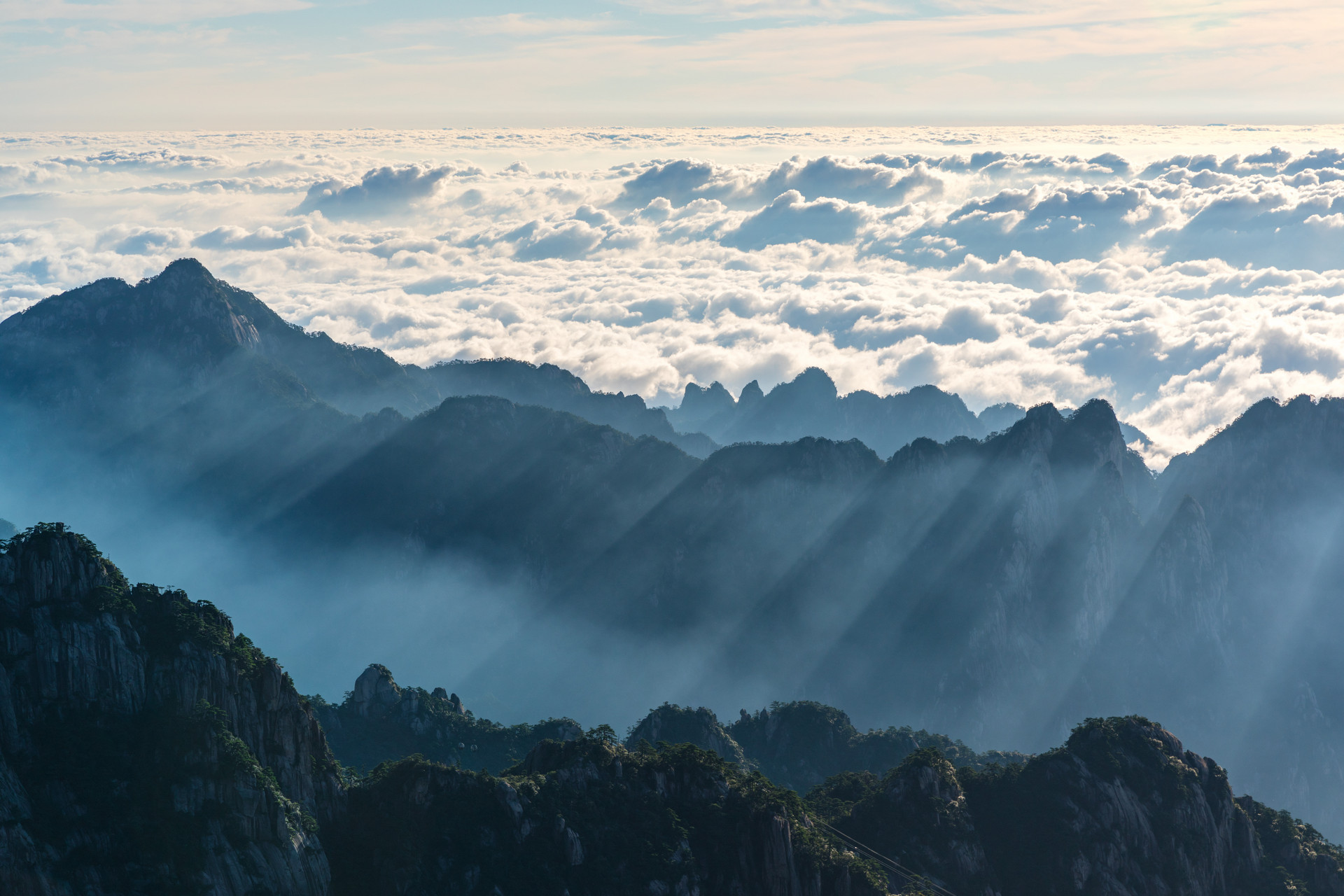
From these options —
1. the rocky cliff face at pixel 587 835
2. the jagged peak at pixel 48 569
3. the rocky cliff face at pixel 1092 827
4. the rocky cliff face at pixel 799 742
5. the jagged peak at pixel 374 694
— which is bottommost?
the rocky cliff face at pixel 799 742

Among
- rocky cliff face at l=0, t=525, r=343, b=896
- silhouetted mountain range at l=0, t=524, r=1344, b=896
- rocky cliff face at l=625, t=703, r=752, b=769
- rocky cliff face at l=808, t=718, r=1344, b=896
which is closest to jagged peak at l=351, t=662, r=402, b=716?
rocky cliff face at l=625, t=703, r=752, b=769

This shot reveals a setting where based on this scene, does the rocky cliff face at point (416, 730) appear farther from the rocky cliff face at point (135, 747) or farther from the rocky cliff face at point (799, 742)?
the rocky cliff face at point (135, 747)

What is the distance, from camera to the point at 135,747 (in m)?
79.8

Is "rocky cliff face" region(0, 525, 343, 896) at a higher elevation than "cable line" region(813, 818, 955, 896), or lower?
higher

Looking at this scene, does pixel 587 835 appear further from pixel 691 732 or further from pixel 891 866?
pixel 691 732

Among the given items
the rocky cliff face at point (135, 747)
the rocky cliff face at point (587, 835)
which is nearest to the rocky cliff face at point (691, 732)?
the rocky cliff face at point (587, 835)

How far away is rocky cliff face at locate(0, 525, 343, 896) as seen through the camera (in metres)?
73.2

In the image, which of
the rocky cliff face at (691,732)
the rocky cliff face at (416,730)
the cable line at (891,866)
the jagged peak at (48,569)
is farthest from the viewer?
the rocky cliff face at (691,732)

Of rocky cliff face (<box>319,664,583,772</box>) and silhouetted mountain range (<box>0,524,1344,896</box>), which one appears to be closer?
silhouetted mountain range (<box>0,524,1344,896</box>)

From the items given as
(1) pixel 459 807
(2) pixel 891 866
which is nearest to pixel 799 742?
(2) pixel 891 866

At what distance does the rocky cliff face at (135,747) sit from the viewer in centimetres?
7325

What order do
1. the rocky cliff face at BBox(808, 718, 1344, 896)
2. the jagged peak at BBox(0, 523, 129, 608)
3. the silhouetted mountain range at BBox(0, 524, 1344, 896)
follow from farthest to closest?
the rocky cliff face at BBox(808, 718, 1344, 896) → the jagged peak at BBox(0, 523, 129, 608) → the silhouetted mountain range at BBox(0, 524, 1344, 896)

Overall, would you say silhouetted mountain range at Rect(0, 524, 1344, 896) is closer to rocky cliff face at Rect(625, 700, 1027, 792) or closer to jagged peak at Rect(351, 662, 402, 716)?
rocky cliff face at Rect(625, 700, 1027, 792)

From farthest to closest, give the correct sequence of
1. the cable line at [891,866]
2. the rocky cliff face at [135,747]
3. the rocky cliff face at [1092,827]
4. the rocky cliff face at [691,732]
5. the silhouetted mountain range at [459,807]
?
the rocky cliff face at [691,732] → the rocky cliff face at [1092,827] → the cable line at [891,866] → the silhouetted mountain range at [459,807] → the rocky cliff face at [135,747]
